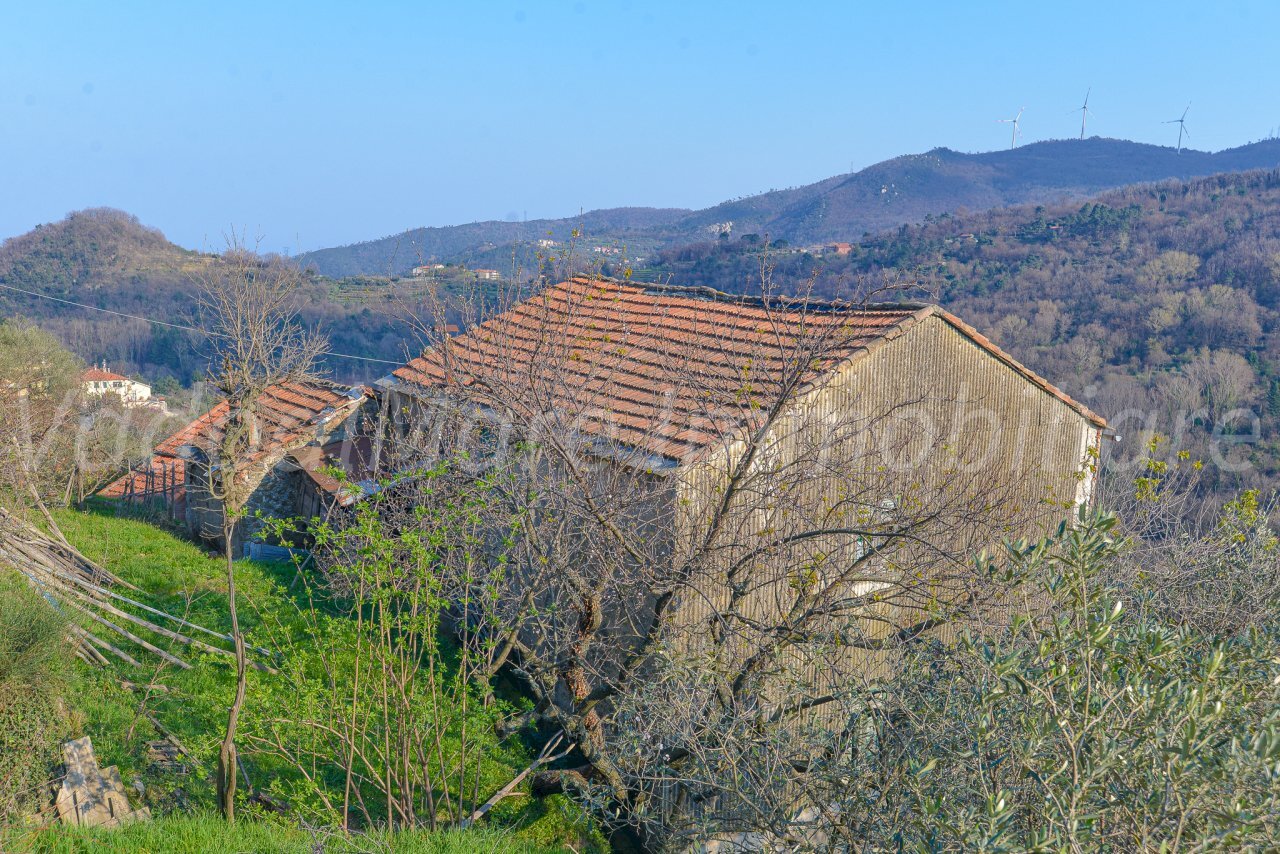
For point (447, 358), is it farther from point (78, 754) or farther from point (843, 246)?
point (843, 246)

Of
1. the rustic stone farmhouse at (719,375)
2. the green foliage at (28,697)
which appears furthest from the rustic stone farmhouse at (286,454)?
the green foliage at (28,697)

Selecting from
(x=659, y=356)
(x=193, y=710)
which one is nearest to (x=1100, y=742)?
(x=193, y=710)

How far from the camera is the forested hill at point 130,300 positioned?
91.5 feet

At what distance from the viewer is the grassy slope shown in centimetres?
613

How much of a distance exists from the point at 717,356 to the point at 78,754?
6.79 metres

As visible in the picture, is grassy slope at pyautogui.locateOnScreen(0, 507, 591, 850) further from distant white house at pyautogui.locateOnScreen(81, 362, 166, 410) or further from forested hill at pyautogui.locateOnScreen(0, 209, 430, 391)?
forested hill at pyautogui.locateOnScreen(0, 209, 430, 391)

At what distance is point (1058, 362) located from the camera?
23.4 m

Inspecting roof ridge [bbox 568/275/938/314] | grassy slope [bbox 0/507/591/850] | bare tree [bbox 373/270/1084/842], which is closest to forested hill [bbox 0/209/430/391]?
roof ridge [bbox 568/275/938/314]

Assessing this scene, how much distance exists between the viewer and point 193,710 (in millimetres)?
8016

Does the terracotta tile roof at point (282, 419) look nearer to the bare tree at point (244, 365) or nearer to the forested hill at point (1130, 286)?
the bare tree at point (244, 365)

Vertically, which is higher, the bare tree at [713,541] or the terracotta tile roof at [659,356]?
the terracotta tile roof at [659,356]

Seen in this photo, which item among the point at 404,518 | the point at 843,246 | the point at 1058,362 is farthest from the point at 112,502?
the point at 843,246

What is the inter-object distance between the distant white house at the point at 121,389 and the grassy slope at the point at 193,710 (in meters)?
10.3

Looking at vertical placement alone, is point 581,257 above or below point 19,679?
above
